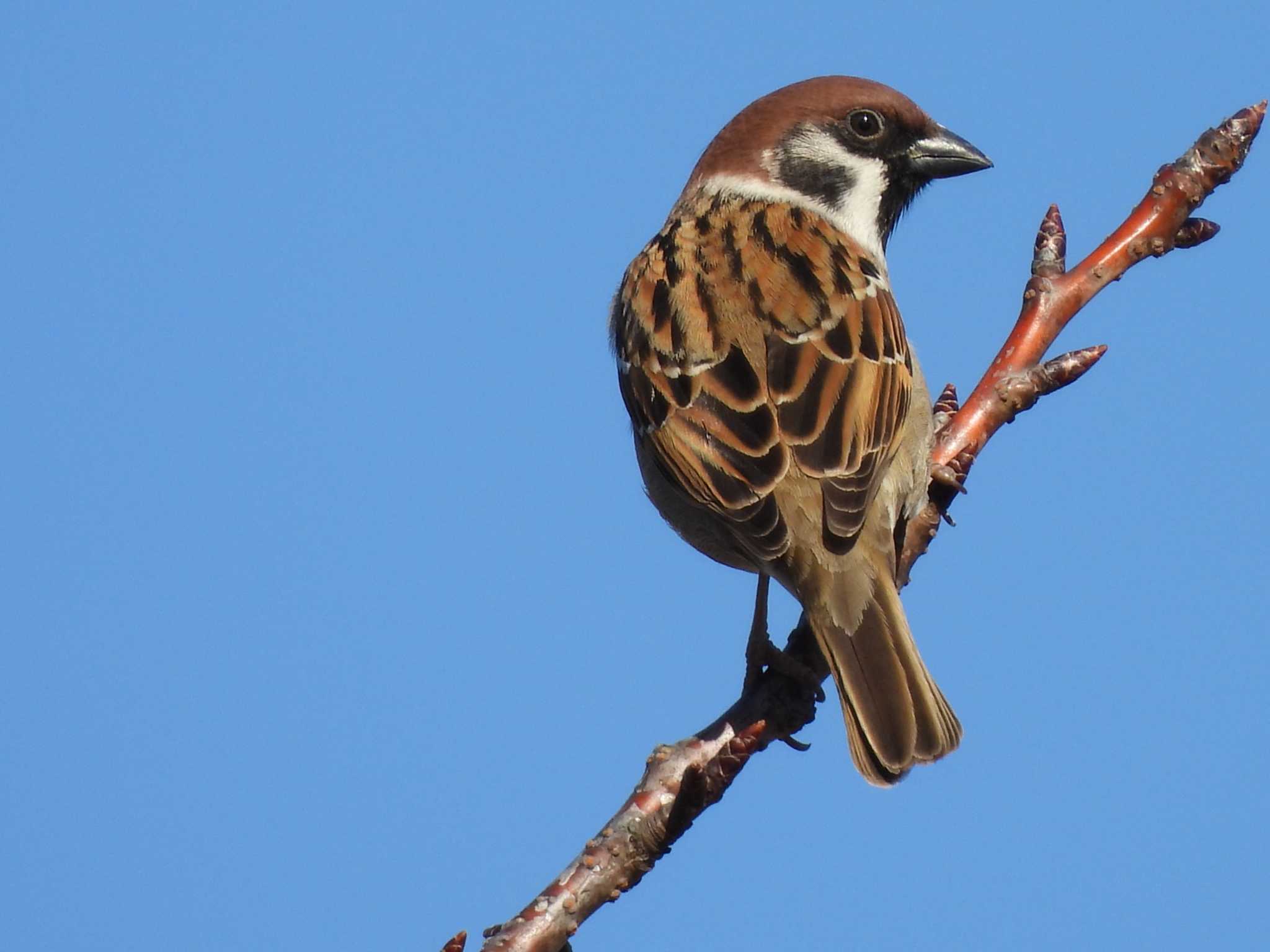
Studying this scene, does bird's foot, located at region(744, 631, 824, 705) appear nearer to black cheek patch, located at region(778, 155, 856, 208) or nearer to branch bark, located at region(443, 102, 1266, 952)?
branch bark, located at region(443, 102, 1266, 952)

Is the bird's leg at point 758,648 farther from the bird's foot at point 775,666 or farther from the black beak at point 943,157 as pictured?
the black beak at point 943,157

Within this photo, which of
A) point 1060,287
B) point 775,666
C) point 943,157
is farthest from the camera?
point 943,157

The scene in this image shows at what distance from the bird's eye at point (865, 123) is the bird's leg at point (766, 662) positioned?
7.78 ft

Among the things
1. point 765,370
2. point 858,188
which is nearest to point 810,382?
point 765,370

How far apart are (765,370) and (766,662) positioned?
3.26ft

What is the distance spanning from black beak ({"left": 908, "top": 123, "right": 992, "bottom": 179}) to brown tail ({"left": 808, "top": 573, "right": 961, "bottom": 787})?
2.51 meters

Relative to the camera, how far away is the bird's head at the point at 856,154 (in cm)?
644

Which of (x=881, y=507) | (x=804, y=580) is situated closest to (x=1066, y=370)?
(x=881, y=507)

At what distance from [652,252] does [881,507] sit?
5.75 ft

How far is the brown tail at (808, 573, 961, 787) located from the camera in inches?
169

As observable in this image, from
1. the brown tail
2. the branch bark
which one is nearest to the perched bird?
the brown tail

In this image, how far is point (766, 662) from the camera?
479 centimetres

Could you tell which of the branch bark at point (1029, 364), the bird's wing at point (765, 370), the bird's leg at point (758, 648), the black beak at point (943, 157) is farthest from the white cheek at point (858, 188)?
the bird's leg at point (758, 648)

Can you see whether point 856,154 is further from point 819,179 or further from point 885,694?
point 885,694
